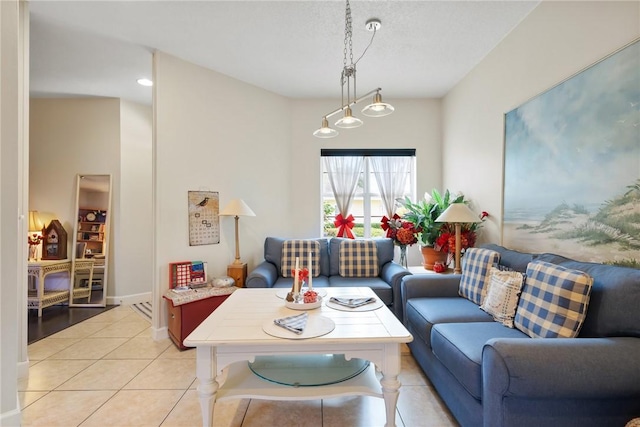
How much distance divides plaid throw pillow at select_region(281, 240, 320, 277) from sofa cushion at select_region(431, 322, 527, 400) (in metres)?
1.73

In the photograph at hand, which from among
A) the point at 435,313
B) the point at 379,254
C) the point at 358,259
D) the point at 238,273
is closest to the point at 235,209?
the point at 238,273

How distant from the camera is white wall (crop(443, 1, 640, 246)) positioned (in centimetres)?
172

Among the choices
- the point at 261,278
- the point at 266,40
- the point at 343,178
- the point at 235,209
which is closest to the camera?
the point at 266,40

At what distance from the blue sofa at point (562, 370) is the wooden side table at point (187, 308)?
2093 mm

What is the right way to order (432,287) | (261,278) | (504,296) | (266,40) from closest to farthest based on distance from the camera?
(504,296)
(432,287)
(266,40)
(261,278)

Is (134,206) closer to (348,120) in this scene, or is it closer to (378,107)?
(348,120)

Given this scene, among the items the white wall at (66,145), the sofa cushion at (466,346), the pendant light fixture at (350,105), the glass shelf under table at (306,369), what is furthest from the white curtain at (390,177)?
the white wall at (66,145)

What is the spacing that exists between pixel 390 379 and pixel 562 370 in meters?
0.74

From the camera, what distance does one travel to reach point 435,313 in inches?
79.7

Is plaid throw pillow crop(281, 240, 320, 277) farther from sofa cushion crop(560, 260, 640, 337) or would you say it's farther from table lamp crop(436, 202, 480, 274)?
sofa cushion crop(560, 260, 640, 337)

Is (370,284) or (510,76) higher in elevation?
(510,76)

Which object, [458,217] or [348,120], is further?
[458,217]

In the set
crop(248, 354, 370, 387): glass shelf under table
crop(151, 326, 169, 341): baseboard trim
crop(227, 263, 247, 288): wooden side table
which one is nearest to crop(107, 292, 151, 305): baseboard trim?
crop(151, 326, 169, 341): baseboard trim

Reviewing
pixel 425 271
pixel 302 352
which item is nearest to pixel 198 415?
pixel 302 352
